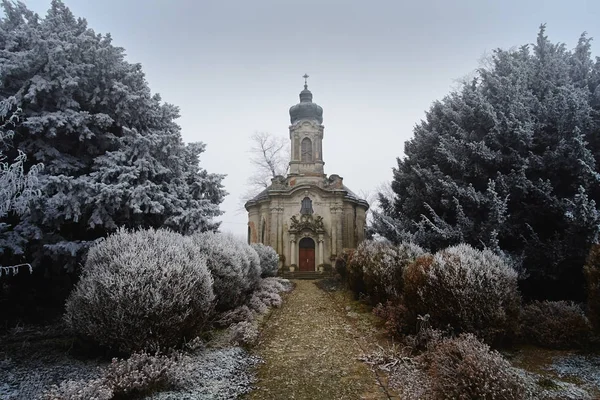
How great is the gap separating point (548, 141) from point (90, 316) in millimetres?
11639

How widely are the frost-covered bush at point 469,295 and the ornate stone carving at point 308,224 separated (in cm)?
1922

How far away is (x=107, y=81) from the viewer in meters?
9.10

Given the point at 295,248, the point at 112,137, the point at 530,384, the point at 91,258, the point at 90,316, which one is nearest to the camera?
the point at 530,384

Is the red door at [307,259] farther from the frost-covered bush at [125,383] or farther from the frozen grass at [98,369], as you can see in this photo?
the frost-covered bush at [125,383]

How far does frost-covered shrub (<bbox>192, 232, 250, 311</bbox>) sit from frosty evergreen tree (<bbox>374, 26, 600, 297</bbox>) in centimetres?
561

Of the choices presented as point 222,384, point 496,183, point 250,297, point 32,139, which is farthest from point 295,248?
point 222,384

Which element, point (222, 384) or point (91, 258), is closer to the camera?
point (222, 384)

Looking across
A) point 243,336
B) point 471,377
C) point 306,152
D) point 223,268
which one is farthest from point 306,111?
point 471,377

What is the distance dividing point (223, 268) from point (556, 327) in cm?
666

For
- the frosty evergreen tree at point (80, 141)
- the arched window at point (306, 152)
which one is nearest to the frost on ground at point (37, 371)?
the frosty evergreen tree at point (80, 141)

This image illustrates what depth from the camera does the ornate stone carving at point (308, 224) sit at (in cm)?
2559

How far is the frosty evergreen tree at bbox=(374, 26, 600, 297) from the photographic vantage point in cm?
883

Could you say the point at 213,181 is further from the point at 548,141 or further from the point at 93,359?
the point at 548,141

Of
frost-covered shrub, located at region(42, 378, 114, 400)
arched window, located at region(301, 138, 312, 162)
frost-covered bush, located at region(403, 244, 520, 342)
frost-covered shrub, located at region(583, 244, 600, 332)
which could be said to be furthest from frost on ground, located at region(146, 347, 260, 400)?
arched window, located at region(301, 138, 312, 162)
